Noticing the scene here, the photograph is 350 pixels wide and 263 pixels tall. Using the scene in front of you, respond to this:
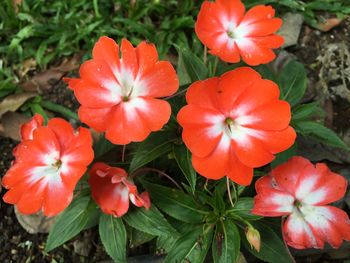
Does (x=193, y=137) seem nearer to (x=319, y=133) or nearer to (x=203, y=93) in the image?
(x=203, y=93)

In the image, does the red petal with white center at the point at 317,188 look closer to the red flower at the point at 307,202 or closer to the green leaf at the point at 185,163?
the red flower at the point at 307,202

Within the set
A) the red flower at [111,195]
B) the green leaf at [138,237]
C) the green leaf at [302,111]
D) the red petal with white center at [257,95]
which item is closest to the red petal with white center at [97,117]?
the red flower at [111,195]

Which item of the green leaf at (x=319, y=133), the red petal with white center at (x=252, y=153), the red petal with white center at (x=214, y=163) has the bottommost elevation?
the green leaf at (x=319, y=133)

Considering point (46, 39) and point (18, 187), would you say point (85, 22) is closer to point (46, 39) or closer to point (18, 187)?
point (46, 39)

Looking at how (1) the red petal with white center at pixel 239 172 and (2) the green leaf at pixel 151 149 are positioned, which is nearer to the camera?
(1) the red petal with white center at pixel 239 172

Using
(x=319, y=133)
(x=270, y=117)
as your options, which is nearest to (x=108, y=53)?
(x=270, y=117)

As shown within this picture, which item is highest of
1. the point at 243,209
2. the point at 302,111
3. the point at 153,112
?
the point at 153,112

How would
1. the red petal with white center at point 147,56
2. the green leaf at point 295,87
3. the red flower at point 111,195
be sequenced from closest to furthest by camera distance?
the red petal with white center at point 147,56, the red flower at point 111,195, the green leaf at point 295,87

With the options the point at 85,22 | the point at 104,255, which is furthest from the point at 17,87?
the point at 104,255
